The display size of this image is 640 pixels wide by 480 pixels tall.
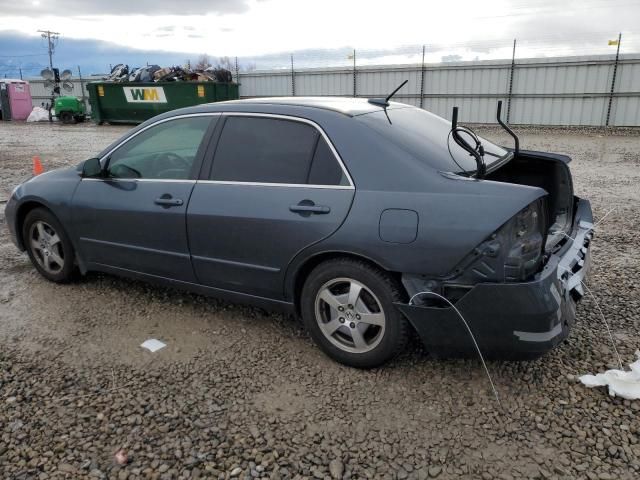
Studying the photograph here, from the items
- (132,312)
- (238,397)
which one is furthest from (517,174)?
(132,312)

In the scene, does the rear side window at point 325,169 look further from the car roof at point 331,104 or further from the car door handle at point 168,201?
the car door handle at point 168,201

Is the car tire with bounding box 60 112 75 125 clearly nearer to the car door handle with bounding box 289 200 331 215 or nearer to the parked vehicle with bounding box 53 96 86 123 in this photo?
the parked vehicle with bounding box 53 96 86 123

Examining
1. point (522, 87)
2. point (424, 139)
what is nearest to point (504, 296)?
point (424, 139)

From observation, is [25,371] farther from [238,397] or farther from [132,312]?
[238,397]

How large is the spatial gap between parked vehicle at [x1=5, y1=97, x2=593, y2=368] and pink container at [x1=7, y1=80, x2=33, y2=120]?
1151 inches

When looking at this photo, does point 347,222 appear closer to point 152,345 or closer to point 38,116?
point 152,345

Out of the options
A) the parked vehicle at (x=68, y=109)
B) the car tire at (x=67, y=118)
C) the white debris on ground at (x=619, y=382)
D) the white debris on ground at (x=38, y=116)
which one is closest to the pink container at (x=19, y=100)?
the white debris on ground at (x=38, y=116)

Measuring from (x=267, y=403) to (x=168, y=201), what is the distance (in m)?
1.61

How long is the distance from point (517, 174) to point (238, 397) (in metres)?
2.63

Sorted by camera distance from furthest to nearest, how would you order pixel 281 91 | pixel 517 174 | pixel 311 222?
pixel 281 91 < pixel 517 174 < pixel 311 222

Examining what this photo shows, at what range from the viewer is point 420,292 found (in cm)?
287

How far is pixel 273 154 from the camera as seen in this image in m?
3.42

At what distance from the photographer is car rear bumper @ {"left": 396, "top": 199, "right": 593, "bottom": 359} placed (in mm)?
2654

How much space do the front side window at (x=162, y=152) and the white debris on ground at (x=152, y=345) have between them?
1.15 m
